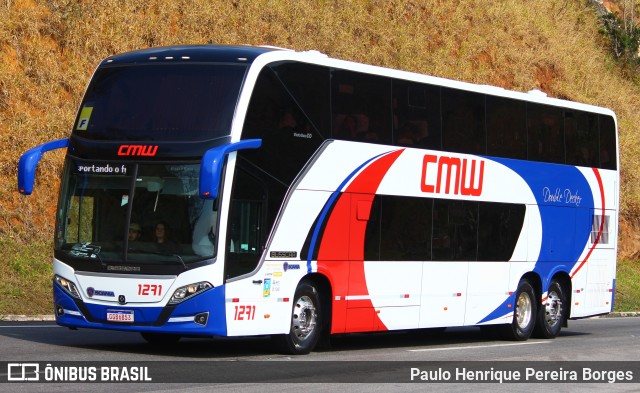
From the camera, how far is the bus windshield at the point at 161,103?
15.0 m

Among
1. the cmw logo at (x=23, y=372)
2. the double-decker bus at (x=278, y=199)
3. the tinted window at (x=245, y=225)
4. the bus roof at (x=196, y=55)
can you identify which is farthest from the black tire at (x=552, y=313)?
the cmw logo at (x=23, y=372)

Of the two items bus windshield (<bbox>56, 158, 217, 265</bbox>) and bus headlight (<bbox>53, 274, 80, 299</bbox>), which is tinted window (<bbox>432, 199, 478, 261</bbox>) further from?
bus headlight (<bbox>53, 274, 80, 299</bbox>)

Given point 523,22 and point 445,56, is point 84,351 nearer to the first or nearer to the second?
point 445,56

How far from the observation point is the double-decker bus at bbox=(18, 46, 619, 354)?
14.8 meters

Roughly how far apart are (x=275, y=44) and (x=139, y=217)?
828 inches

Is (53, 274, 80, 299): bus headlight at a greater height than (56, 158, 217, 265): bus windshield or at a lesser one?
lesser

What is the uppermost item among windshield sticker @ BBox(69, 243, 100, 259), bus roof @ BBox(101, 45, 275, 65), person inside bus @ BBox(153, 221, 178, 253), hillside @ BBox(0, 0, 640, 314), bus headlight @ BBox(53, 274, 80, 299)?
hillside @ BBox(0, 0, 640, 314)

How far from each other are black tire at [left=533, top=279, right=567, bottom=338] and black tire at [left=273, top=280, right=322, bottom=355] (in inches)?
281

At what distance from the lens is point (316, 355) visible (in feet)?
53.9

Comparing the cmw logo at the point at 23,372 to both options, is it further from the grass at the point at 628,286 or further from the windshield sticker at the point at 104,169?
the grass at the point at 628,286

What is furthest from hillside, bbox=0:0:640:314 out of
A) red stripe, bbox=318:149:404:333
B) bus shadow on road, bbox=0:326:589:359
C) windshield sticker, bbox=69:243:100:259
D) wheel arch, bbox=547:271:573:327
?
wheel arch, bbox=547:271:573:327

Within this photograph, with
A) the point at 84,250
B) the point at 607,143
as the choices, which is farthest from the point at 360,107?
the point at 607,143

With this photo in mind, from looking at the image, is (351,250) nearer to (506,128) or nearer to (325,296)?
(325,296)

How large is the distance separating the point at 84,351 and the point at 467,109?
8.12 m
